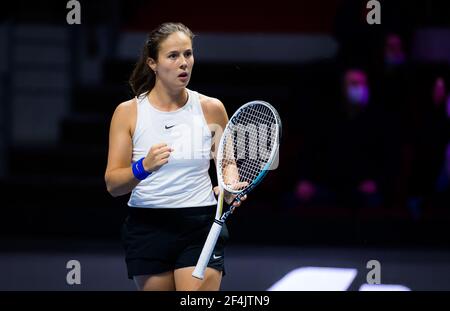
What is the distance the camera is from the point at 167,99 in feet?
10.8

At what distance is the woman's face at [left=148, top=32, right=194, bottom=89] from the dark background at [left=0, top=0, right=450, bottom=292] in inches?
122

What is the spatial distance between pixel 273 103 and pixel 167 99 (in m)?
3.74

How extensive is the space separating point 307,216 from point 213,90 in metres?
1.42

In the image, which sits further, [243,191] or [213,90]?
[213,90]

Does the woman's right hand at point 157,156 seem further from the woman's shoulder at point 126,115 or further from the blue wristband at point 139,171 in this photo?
the woman's shoulder at point 126,115

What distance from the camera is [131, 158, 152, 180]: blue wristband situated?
122 inches

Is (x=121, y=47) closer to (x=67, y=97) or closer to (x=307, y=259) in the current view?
(x=67, y=97)

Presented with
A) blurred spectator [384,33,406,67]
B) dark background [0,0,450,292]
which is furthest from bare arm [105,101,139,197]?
blurred spectator [384,33,406,67]

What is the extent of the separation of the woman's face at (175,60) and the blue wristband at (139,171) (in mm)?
310

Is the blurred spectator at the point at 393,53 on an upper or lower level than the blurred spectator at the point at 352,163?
upper

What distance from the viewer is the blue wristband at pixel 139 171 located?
3.09 metres

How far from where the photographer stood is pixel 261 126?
3.41 meters

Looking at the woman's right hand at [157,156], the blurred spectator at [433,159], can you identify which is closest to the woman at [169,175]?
the woman's right hand at [157,156]

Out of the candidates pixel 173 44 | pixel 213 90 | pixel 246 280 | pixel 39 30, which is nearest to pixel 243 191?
pixel 173 44
